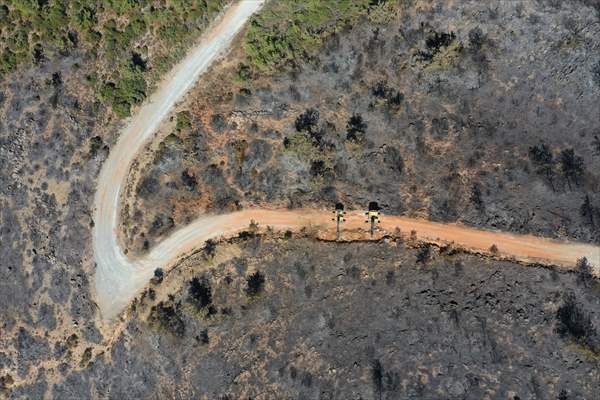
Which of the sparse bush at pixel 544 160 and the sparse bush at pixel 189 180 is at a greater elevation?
the sparse bush at pixel 544 160

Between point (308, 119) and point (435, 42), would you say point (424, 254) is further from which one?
point (435, 42)

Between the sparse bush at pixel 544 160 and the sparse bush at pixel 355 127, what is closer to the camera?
the sparse bush at pixel 544 160

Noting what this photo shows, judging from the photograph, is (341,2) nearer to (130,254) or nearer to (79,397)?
(130,254)

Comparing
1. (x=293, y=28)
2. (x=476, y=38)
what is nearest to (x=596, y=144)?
(x=476, y=38)

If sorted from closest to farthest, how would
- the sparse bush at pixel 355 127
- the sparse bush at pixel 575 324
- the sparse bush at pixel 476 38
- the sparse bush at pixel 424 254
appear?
the sparse bush at pixel 575 324 < the sparse bush at pixel 424 254 < the sparse bush at pixel 476 38 < the sparse bush at pixel 355 127

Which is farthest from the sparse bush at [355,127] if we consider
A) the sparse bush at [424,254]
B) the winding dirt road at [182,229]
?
the sparse bush at [424,254]

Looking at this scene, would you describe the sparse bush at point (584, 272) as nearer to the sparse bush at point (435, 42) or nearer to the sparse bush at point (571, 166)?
the sparse bush at point (571, 166)

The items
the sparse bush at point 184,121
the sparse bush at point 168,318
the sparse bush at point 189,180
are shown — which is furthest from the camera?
the sparse bush at point 184,121
